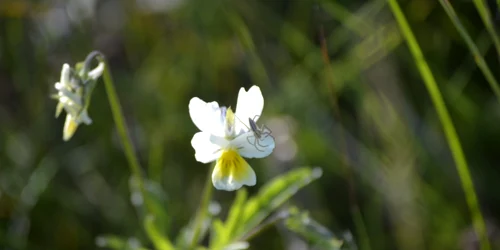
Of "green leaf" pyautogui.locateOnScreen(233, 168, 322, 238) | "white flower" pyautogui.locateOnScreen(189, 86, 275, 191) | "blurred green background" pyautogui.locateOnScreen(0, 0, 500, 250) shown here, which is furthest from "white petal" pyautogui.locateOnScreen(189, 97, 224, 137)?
"blurred green background" pyautogui.locateOnScreen(0, 0, 500, 250)

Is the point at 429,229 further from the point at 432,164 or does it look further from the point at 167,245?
the point at 167,245

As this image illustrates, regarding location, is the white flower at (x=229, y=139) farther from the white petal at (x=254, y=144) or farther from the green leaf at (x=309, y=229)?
the green leaf at (x=309, y=229)

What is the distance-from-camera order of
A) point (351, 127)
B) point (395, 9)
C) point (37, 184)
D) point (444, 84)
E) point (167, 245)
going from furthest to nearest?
point (351, 127), point (37, 184), point (444, 84), point (167, 245), point (395, 9)

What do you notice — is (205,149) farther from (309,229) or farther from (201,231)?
(201,231)

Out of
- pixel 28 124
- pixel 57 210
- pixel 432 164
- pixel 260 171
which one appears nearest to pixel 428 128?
pixel 432 164

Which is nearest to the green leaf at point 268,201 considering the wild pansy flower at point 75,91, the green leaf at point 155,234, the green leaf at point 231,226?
the green leaf at point 231,226

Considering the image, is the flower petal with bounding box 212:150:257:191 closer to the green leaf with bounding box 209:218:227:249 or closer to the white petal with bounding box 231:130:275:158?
the white petal with bounding box 231:130:275:158
